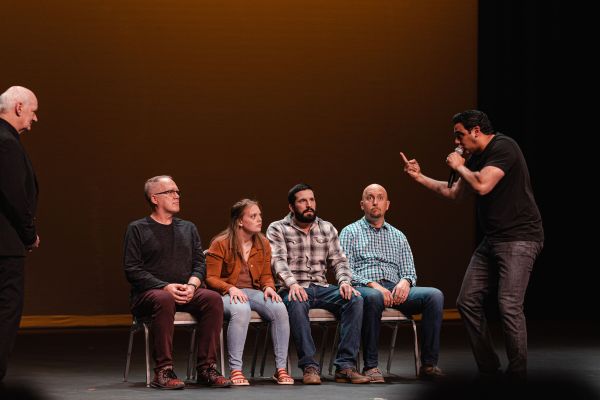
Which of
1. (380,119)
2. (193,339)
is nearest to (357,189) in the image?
(380,119)

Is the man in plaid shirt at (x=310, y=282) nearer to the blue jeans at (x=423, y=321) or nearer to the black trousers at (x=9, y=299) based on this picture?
the blue jeans at (x=423, y=321)

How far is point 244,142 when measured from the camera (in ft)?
26.1

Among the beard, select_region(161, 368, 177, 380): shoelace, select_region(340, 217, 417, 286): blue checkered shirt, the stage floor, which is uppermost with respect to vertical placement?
the beard

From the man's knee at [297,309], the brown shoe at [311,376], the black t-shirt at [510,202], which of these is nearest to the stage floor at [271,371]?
the brown shoe at [311,376]

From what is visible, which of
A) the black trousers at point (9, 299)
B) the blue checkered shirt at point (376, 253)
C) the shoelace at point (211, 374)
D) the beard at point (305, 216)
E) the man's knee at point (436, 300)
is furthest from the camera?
the blue checkered shirt at point (376, 253)

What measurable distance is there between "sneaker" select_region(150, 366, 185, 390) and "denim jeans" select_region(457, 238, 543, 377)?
1.56 m

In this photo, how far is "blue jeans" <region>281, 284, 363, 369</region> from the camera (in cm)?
500

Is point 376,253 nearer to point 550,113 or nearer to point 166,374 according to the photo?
point 166,374

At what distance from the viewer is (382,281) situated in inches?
216

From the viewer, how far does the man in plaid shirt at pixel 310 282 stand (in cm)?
502

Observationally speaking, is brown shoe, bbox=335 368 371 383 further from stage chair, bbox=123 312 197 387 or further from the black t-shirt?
the black t-shirt

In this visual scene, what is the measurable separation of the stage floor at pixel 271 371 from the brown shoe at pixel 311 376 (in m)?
0.04

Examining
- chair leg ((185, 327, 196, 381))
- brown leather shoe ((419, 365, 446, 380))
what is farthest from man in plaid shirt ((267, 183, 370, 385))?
chair leg ((185, 327, 196, 381))

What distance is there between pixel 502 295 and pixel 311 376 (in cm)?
106
